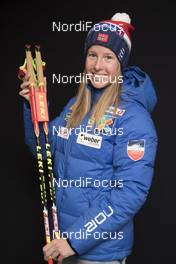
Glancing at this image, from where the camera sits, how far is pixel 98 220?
4.99ft

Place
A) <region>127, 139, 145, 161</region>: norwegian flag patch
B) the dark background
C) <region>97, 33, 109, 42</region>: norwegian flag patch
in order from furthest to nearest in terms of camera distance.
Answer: the dark background
<region>97, 33, 109, 42</region>: norwegian flag patch
<region>127, 139, 145, 161</region>: norwegian flag patch

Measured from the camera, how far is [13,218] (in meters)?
2.26

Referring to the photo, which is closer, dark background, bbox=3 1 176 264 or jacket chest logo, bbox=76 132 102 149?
jacket chest logo, bbox=76 132 102 149

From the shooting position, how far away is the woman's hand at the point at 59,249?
1525 mm

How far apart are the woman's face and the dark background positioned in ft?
1.70

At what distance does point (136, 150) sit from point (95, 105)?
21 centimetres

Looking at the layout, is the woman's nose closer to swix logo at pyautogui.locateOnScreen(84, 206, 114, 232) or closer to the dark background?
swix logo at pyautogui.locateOnScreen(84, 206, 114, 232)

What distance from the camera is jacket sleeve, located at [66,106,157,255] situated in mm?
1506

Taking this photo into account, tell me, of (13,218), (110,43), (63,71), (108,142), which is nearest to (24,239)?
(13,218)

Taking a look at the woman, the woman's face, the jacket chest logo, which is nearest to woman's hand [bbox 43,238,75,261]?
the woman

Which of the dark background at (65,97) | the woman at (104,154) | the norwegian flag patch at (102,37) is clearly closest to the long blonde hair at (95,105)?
the woman at (104,154)
